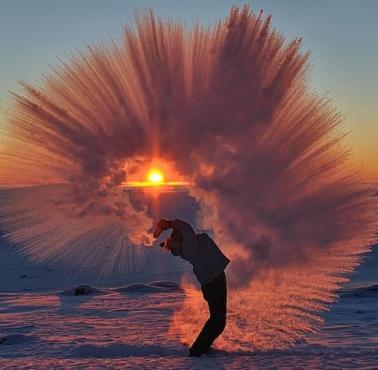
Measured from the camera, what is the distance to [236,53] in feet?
30.8

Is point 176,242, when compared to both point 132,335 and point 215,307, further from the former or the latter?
point 132,335

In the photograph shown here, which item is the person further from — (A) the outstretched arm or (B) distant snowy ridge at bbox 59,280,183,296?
(B) distant snowy ridge at bbox 59,280,183,296

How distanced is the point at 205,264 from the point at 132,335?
99.7 inches

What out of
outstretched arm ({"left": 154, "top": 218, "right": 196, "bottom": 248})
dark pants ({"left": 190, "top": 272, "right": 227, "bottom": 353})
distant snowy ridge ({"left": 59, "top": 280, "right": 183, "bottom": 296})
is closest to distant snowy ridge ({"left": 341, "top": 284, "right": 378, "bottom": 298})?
distant snowy ridge ({"left": 59, "top": 280, "right": 183, "bottom": 296})

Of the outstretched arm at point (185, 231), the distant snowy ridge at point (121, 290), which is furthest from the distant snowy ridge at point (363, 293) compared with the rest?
the outstretched arm at point (185, 231)

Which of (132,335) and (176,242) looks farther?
(132,335)

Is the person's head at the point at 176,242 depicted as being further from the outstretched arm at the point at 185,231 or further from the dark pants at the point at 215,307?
the dark pants at the point at 215,307

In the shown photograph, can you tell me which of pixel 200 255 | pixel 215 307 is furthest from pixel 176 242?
pixel 215 307

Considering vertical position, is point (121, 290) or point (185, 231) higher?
point (185, 231)

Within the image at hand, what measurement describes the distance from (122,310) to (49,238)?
270cm

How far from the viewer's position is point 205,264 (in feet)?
26.8

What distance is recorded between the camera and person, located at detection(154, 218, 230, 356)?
812 centimetres

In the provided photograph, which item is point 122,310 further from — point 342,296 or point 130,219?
point 342,296

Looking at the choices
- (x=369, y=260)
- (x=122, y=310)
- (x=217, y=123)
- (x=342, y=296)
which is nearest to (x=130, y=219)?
(x=217, y=123)
